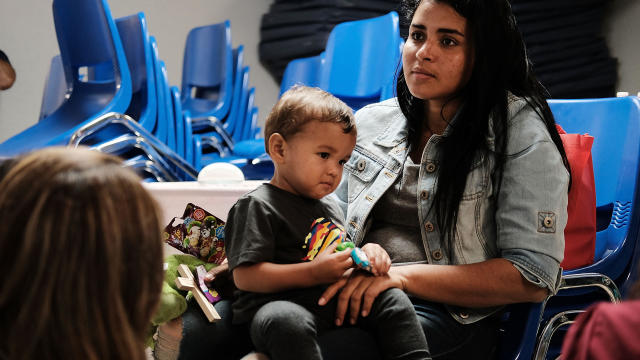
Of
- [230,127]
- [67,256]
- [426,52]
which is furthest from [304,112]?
[230,127]

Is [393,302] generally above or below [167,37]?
above

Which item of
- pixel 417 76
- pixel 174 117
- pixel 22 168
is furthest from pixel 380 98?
pixel 22 168

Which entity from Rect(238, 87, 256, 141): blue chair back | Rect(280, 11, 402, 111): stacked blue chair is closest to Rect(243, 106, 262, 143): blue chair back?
Rect(238, 87, 256, 141): blue chair back

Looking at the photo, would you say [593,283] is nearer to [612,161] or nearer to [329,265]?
[612,161]

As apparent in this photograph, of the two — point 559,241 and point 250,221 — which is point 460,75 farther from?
point 250,221

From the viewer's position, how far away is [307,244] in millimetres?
1430

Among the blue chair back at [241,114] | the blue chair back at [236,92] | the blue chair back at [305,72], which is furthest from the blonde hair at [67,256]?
the blue chair back at [241,114]

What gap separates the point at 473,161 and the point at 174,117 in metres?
3.40

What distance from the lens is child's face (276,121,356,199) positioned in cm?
145

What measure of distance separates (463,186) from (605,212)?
680 mm

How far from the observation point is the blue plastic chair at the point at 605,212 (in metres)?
1.64

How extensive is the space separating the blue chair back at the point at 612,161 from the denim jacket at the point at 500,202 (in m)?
0.39

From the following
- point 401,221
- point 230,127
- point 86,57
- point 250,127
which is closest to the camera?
point 401,221

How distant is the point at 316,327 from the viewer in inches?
53.1
